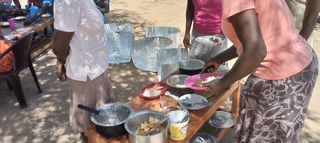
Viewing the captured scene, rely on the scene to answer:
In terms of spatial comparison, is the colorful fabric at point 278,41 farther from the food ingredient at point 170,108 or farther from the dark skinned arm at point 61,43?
the dark skinned arm at point 61,43

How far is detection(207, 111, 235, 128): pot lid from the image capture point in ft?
8.96

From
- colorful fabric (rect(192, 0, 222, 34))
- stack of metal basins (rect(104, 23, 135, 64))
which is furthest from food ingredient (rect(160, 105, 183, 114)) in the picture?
stack of metal basins (rect(104, 23, 135, 64))

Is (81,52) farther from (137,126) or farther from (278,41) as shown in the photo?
(278,41)

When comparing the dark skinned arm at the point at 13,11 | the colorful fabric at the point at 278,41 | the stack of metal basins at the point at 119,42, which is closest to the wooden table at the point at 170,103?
the colorful fabric at the point at 278,41

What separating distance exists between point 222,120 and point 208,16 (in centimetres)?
120

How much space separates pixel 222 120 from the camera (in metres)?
2.81

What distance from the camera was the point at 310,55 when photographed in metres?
1.44

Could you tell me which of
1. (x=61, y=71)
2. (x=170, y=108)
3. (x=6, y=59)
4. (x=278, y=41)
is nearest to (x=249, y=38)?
(x=278, y=41)

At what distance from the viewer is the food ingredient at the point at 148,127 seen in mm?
1521

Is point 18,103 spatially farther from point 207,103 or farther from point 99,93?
point 207,103

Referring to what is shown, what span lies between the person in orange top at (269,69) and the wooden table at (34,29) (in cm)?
367

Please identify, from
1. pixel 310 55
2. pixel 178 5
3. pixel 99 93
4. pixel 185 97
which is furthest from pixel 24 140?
pixel 178 5

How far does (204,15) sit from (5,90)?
3.42m

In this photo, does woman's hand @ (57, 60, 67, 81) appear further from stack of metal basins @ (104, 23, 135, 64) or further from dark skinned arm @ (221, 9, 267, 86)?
stack of metal basins @ (104, 23, 135, 64)
